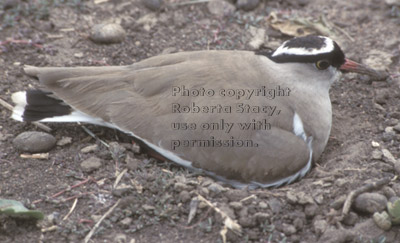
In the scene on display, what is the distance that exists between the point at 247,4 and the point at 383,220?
3.24m

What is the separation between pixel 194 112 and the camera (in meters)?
4.08

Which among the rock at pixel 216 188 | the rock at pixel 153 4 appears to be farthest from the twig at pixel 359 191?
the rock at pixel 153 4

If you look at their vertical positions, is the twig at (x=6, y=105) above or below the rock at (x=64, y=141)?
above

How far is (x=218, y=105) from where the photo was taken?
409cm

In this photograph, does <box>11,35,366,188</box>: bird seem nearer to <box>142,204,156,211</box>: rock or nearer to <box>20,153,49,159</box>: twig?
<box>20,153,49,159</box>: twig

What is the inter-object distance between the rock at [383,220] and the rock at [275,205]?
24.6 inches

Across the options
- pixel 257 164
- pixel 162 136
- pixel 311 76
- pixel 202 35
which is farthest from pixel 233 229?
pixel 202 35

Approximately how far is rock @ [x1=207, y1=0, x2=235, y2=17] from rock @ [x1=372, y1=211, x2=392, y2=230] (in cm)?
315

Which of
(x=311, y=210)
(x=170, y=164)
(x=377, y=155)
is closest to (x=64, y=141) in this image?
(x=170, y=164)

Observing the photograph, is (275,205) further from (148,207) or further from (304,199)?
(148,207)

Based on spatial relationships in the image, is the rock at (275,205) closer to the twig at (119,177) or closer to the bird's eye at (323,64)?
the twig at (119,177)

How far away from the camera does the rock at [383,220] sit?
11.6 ft

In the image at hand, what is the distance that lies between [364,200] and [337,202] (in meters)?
0.18

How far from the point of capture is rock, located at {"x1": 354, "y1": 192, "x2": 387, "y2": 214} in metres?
3.66
